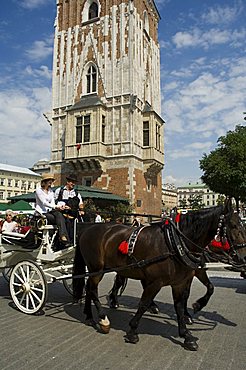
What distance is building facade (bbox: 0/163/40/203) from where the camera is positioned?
72875 mm

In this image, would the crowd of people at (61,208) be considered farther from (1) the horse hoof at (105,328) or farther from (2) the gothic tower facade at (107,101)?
(2) the gothic tower facade at (107,101)

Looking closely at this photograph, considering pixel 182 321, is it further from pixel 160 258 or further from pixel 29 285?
pixel 29 285

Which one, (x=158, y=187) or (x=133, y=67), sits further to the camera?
(x=158, y=187)

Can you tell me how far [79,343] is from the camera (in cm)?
448

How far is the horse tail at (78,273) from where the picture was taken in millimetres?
5852

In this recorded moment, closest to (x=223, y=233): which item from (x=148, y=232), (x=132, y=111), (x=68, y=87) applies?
(x=148, y=232)

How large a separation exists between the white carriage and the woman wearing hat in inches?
6.0

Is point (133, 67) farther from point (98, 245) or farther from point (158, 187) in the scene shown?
point (98, 245)

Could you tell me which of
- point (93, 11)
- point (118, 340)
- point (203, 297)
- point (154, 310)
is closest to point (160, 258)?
point (118, 340)

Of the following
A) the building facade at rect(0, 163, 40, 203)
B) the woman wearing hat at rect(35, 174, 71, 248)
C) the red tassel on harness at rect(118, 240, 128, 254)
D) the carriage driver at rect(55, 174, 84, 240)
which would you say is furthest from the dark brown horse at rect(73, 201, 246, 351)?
the building facade at rect(0, 163, 40, 203)

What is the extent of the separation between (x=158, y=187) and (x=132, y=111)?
343 inches

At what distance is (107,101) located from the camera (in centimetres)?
2812

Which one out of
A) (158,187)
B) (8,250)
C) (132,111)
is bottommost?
(8,250)

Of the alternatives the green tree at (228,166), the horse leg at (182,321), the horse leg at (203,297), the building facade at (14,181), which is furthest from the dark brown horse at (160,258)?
the building facade at (14,181)
